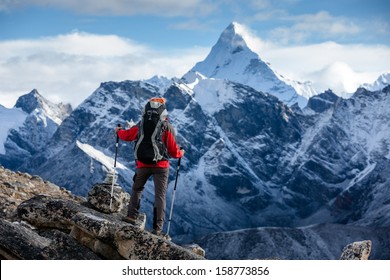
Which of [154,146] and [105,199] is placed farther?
[105,199]

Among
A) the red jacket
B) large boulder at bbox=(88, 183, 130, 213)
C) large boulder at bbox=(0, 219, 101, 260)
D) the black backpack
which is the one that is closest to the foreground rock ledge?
large boulder at bbox=(0, 219, 101, 260)

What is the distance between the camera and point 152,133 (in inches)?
591

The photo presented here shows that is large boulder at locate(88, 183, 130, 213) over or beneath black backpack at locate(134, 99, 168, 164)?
beneath

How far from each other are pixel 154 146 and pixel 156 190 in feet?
4.63

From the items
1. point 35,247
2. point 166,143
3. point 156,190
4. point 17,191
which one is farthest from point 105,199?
point 17,191

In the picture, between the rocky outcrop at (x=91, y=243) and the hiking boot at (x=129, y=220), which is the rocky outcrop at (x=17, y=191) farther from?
the rocky outcrop at (x=91, y=243)

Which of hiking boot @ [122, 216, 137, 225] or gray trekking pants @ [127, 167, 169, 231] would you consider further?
hiking boot @ [122, 216, 137, 225]

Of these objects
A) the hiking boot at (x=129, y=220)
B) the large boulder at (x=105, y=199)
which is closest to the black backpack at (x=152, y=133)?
the hiking boot at (x=129, y=220)

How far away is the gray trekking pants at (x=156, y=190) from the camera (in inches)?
615

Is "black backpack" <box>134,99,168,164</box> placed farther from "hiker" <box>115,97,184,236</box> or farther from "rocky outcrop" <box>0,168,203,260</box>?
"rocky outcrop" <box>0,168,203,260</box>

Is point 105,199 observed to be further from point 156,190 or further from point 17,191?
point 17,191

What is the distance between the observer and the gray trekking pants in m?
15.6

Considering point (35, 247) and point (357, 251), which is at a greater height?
point (35, 247)

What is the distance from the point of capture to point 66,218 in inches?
578
